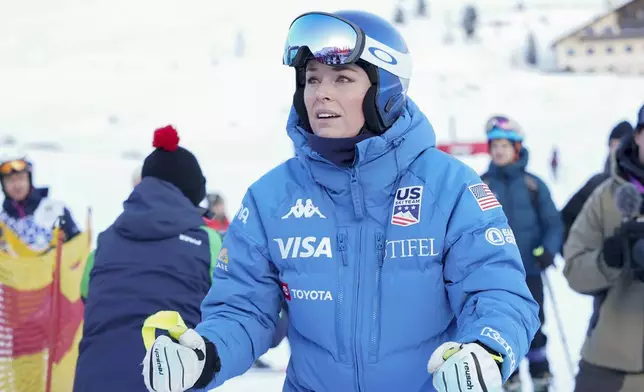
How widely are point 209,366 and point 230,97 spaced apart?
2277 inches

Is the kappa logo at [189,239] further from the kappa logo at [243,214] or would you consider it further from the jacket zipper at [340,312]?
the jacket zipper at [340,312]

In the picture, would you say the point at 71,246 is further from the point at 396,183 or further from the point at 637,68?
the point at 637,68

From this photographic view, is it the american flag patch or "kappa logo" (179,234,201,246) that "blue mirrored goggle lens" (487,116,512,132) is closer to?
"kappa logo" (179,234,201,246)

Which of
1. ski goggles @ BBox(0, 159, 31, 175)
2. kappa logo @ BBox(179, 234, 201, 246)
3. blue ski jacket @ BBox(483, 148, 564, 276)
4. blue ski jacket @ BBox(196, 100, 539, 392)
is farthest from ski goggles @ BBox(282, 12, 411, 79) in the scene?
ski goggles @ BBox(0, 159, 31, 175)

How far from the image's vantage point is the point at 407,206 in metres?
2.30

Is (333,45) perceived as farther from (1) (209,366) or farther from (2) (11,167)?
(2) (11,167)

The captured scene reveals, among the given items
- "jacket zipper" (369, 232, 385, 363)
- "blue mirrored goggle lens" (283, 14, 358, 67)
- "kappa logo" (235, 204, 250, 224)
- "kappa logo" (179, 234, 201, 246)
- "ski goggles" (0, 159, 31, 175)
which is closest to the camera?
"jacket zipper" (369, 232, 385, 363)

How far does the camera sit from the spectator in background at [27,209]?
5.80 m

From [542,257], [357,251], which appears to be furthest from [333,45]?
[542,257]

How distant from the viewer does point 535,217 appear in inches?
244

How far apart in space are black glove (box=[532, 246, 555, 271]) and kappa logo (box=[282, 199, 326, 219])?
13.4 ft

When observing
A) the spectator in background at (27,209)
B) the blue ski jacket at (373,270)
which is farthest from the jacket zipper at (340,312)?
the spectator in background at (27,209)

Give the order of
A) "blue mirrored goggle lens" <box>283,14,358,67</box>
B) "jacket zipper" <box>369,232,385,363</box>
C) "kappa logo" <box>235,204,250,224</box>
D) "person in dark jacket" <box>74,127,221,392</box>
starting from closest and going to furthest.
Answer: "jacket zipper" <box>369,232,385,363</box> → "blue mirrored goggle lens" <box>283,14,358,67</box> → "kappa logo" <box>235,204,250,224</box> → "person in dark jacket" <box>74,127,221,392</box>

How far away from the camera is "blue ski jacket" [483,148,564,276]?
6117mm
